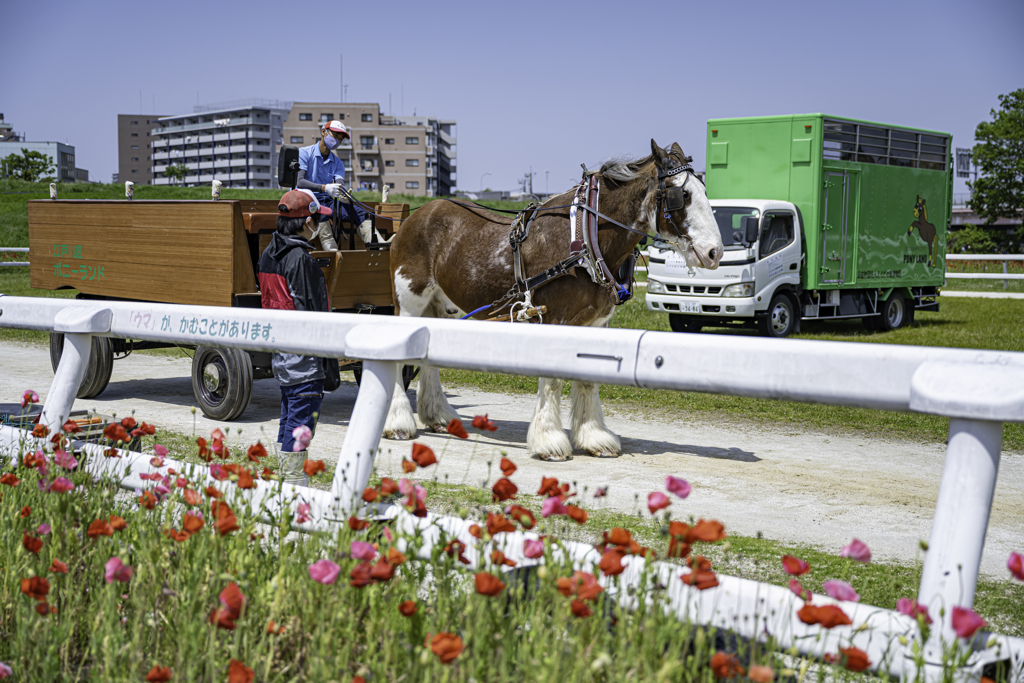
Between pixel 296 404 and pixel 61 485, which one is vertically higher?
pixel 61 485

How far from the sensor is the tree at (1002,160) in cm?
5778

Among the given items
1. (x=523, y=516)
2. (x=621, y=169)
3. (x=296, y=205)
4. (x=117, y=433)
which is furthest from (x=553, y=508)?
(x=621, y=169)

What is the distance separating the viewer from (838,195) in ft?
64.0

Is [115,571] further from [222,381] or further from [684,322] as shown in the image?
[684,322]

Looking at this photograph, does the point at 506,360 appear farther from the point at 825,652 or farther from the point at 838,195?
the point at 838,195

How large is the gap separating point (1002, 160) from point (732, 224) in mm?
48149

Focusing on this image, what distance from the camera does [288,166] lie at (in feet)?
32.1

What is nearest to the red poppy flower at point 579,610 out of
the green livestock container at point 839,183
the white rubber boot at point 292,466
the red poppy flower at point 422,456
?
the red poppy flower at point 422,456

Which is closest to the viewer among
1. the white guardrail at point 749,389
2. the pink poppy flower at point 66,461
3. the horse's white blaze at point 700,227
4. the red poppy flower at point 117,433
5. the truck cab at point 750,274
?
the white guardrail at point 749,389

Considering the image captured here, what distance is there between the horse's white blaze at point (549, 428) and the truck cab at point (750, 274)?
445 inches

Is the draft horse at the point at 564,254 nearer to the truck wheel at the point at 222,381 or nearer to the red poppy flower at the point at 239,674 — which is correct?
the truck wheel at the point at 222,381

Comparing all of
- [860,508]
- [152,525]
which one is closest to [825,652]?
[152,525]

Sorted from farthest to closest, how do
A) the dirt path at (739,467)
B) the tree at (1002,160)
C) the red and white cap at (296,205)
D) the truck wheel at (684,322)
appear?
the tree at (1002,160)
the truck wheel at (684,322)
the red and white cap at (296,205)
the dirt path at (739,467)

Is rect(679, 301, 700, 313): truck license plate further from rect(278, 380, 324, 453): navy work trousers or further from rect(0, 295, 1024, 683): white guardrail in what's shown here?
rect(0, 295, 1024, 683): white guardrail
